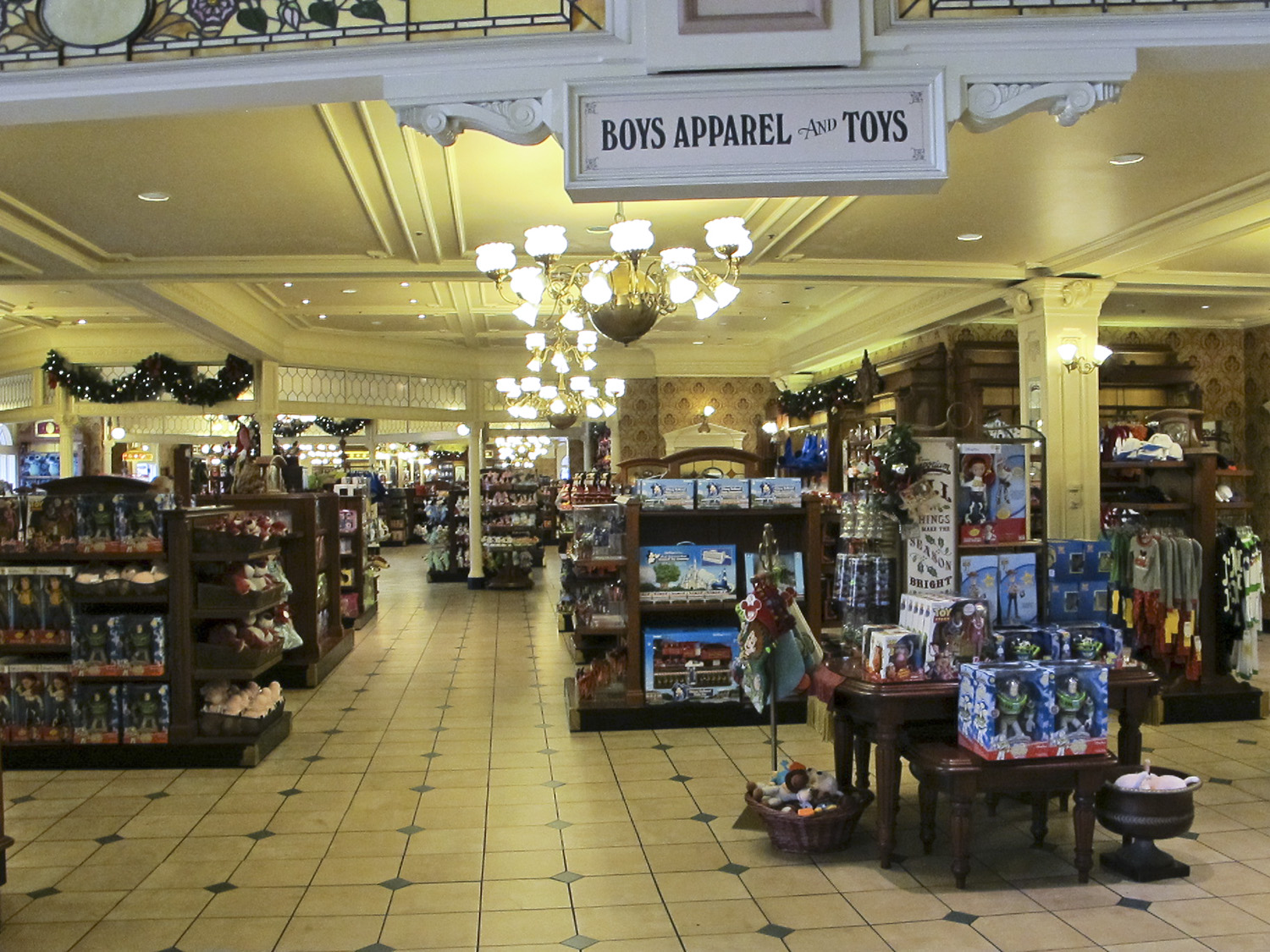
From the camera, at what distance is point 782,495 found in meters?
7.21

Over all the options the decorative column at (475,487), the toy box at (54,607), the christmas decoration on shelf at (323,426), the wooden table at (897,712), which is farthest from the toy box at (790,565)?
the christmas decoration on shelf at (323,426)

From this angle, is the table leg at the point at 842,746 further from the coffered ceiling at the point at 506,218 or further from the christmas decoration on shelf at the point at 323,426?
the christmas decoration on shelf at the point at 323,426

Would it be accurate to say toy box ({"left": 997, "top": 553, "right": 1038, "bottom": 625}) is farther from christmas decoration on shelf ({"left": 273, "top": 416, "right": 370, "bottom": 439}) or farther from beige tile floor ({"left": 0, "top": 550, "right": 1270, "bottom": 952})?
christmas decoration on shelf ({"left": 273, "top": 416, "right": 370, "bottom": 439})

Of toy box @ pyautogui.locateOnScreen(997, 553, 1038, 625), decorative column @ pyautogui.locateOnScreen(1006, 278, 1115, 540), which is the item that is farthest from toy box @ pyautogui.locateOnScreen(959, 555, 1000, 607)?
decorative column @ pyautogui.locateOnScreen(1006, 278, 1115, 540)

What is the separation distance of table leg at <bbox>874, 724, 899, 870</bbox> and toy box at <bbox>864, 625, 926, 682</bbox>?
22 centimetres

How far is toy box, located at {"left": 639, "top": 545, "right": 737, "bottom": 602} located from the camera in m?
7.18

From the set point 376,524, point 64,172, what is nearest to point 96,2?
point 64,172

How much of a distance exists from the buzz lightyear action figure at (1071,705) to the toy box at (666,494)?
3.22 metres

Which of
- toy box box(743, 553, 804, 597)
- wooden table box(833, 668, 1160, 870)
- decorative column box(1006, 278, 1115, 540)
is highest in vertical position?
decorative column box(1006, 278, 1115, 540)

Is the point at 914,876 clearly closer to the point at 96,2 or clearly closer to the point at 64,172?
the point at 96,2

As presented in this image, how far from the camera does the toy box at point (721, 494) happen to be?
281 inches

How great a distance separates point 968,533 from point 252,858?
369 centimetres

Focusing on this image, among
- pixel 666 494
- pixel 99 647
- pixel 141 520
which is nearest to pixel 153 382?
pixel 141 520

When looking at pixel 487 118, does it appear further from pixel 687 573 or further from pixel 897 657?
pixel 687 573
